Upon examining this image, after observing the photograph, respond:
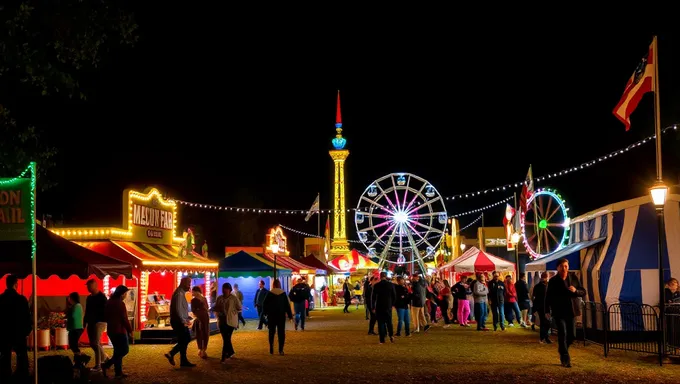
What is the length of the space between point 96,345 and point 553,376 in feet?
24.0

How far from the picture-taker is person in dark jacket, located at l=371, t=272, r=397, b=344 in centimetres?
1759

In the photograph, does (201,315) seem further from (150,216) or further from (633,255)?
(633,255)

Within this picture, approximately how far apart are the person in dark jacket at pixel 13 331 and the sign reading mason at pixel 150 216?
10280 millimetres

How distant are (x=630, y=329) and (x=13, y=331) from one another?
38.6 feet

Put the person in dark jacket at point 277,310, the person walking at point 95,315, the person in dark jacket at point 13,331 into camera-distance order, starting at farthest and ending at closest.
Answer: the person in dark jacket at point 277,310, the person walking at point 95,315, the person in dark jacket at point 13,331

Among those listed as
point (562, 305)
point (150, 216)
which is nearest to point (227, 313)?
point (562, 305)

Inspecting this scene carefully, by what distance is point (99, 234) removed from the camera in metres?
20.9

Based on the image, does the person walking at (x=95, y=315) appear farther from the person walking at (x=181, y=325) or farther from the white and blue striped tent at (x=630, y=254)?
the white and blue striped tent at (x=630, y=254)

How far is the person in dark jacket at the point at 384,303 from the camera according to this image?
1759cm

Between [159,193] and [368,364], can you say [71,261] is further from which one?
[159,193]

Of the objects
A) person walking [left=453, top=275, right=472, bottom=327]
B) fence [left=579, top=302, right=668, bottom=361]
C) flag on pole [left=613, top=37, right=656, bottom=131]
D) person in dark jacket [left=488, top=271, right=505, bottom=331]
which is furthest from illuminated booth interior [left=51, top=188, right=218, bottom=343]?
flag on pole [left=613, top=37, right=656, bottom=131]

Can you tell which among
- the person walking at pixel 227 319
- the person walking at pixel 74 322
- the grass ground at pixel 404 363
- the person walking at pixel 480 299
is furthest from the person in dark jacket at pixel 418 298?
the person walking at pixel 74 322

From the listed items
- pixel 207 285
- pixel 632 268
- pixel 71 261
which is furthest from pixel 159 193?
pixel 632 268

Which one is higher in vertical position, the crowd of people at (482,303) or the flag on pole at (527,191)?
the flag on pole at (527,191)
